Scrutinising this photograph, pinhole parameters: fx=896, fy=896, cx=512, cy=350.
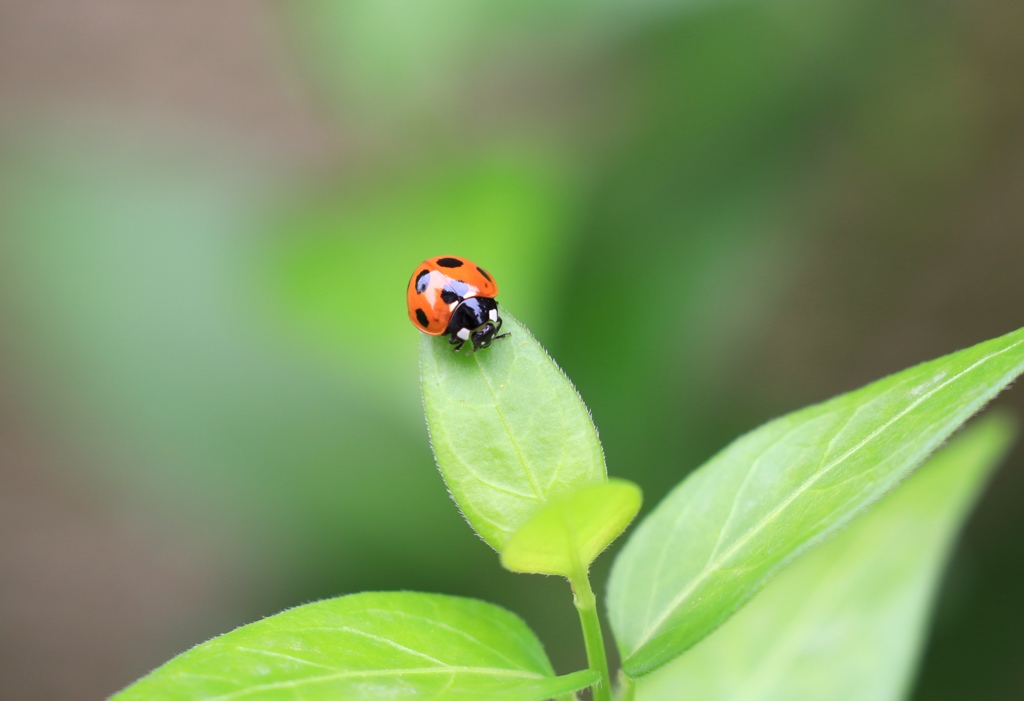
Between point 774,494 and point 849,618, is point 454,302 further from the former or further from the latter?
point 849,618

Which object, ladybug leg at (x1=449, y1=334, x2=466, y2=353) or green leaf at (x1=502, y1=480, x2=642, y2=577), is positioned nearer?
green leaf at (x1=502, y1=480, x2=642, y2=577)

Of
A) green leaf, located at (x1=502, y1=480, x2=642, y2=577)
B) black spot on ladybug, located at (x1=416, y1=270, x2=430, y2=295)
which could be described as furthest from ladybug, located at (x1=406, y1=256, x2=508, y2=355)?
green leaf, located at (x1=502, y1=480, x2=642, y2=577)

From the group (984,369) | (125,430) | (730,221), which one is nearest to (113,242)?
(125,430)

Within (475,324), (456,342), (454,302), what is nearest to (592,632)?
(456,342)

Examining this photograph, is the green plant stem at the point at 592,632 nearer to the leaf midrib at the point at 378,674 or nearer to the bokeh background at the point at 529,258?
the leaf midrib at the point at 378,674

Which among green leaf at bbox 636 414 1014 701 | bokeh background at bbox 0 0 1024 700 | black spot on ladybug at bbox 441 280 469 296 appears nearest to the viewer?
green leaf at bbox 636 414 1014 701

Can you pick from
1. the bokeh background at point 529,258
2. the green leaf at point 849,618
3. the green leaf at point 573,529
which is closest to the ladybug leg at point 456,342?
the green leaf at point 573,529

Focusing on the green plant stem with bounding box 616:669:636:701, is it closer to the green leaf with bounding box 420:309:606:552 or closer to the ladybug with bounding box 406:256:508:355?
the green leaf with bounding box 420:309:606:552
